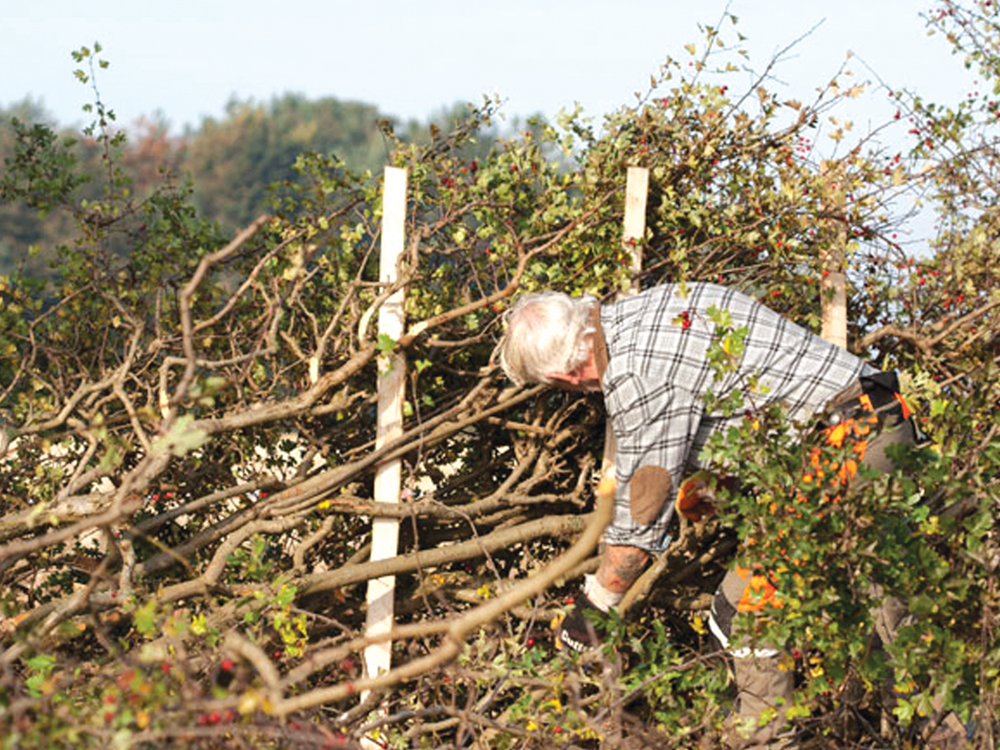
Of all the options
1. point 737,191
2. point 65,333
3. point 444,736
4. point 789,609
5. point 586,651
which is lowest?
point 444,736

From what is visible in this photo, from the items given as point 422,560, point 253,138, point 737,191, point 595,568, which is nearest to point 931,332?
point 737,191

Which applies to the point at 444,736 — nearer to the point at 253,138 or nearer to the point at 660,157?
the point at 660,157

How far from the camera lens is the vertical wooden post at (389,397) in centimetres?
462

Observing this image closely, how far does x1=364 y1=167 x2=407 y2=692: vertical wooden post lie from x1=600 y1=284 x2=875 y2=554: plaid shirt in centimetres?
94

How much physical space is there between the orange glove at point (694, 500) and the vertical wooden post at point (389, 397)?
3.54ft

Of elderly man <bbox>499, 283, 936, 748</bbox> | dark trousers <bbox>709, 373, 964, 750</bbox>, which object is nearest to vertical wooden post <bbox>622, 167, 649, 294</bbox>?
elderly man <bbox>499, 283, 936, 748</bbox>

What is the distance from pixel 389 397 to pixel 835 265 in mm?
1941

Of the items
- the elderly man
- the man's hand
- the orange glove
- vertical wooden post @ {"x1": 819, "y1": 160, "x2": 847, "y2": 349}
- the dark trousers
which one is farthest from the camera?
vertical wooden post @ {"x1": 819, "y1": 160, "x2": 847, "y2": 349}

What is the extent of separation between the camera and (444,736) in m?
4.61

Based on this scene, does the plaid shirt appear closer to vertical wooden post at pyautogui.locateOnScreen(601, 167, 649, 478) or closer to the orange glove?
the orange glove

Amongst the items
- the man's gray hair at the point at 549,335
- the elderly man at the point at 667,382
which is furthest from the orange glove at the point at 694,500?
the man's gray hair at the point at 549,335

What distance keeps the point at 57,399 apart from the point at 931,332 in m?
3.53

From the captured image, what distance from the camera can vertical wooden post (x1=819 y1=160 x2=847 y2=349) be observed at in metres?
5.16

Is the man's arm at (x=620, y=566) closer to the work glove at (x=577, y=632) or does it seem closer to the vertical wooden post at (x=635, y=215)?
the work glove at (x=577, y=632)
